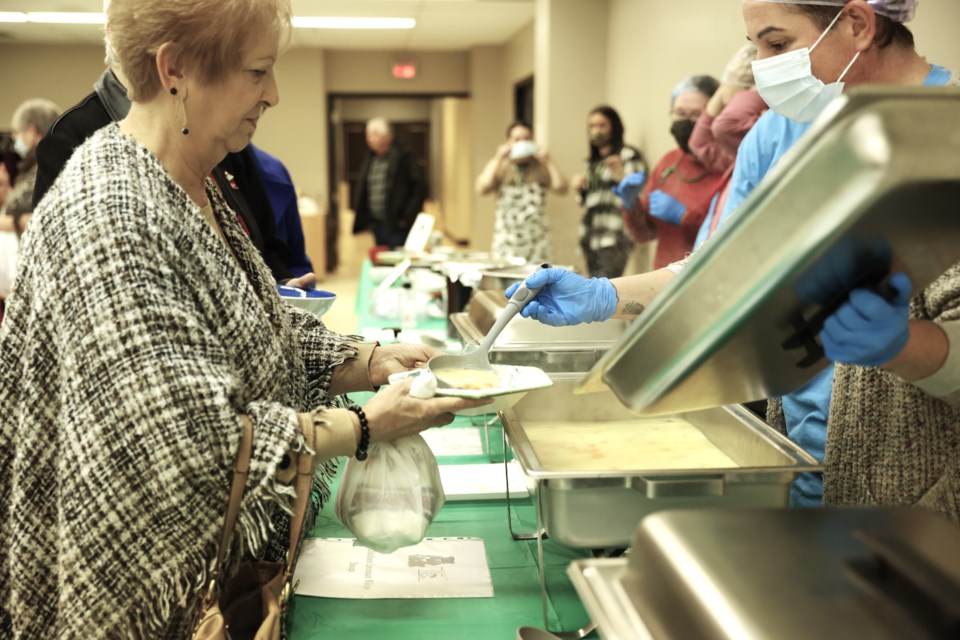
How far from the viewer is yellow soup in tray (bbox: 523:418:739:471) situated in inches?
44.1

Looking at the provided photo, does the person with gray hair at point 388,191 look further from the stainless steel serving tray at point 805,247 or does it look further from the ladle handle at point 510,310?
the stainless steel serving tray at point 805,247

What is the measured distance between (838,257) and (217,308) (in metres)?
0.64

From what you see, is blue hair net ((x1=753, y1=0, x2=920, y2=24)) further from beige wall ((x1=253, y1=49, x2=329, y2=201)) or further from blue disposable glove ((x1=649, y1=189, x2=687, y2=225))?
beige wall ((x1=253, y1=49, x2=329, y2=201))

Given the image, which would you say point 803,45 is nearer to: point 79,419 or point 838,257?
point 838,257

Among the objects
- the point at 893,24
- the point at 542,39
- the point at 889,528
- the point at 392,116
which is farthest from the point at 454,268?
the point at 392,116

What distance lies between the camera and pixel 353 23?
289 inches

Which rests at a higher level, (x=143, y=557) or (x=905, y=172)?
(x=905, y=172)

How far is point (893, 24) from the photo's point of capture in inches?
40.4

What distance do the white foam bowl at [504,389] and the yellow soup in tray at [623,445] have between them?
0.11 meters

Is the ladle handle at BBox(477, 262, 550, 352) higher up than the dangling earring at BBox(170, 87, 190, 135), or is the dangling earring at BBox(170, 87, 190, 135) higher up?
the dangling earring at BBox(170, 87, 190, 135)

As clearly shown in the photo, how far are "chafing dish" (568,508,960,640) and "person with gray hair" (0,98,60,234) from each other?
278cm

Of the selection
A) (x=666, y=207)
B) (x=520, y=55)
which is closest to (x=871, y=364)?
(x=666, y=207)

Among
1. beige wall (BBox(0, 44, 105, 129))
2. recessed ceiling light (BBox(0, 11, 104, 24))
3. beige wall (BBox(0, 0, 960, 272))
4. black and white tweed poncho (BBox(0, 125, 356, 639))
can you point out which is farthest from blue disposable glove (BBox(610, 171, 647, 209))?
beige wall (BBox(0, 44, 105, 129))

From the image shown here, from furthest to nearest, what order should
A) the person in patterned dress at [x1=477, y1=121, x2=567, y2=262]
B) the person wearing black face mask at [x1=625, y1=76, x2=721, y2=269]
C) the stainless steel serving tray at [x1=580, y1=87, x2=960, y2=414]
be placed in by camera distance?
the person in patterned dress at [x1=477, y1=121, x2=567, y2=262], the person wearing black face mask at [x1=625, y1=76, x2=721, y2=269], the stainless steel serving tray at [x1=580, y1=87, x2=960, y2=414]
